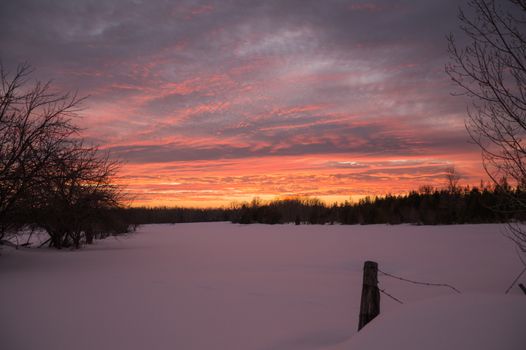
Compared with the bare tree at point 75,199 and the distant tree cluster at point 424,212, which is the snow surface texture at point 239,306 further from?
the distant tree cluster at point 424,212

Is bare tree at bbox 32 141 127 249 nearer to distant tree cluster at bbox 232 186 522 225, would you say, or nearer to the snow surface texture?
the snow surface texture

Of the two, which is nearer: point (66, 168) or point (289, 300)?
point (289, 300)

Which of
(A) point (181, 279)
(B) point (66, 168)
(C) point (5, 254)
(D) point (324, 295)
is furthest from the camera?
(C) point (5, 254)

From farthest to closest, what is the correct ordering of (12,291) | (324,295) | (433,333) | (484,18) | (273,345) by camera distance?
(324,295) → (12,291) → (484,18) → (273,345) → (433,333)

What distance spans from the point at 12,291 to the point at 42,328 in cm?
344

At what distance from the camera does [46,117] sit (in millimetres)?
13227

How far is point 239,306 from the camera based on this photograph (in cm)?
882

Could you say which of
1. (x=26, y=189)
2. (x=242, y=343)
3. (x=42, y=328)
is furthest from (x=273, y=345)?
(x=26, y=189)

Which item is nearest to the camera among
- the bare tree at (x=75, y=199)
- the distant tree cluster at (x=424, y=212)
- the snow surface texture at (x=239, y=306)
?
the snow surface texture at (x=239, y=306)

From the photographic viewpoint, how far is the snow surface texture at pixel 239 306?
4.16 m

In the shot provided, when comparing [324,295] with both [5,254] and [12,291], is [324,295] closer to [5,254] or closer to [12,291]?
[12,291]

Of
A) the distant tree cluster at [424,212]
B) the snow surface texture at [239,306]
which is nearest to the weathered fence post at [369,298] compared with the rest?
the snow surface texture at [239,306]

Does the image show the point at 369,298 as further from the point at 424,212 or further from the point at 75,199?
the point at 424,212

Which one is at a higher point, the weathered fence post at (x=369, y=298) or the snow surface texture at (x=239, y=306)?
the weathered fence post at (x=369, y=298)
